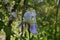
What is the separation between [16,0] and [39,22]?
247mm

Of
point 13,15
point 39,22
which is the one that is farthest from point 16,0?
point 39,22

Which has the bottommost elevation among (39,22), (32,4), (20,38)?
(20,38)

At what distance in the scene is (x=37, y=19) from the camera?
6.08 ft

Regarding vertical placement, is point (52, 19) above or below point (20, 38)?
above

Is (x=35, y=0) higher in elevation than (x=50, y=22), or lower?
higher

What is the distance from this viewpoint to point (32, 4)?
6.04 feet

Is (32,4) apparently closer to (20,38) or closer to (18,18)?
(18,18)

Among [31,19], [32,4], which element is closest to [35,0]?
[32,4]

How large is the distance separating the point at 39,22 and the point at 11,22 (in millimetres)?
218

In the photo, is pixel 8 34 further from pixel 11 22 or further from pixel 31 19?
pixel 31 19

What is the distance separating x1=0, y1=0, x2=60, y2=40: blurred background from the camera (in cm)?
180

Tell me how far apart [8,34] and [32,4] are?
0.29 meters

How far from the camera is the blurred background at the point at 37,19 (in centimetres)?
180

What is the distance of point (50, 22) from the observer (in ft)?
6.14
